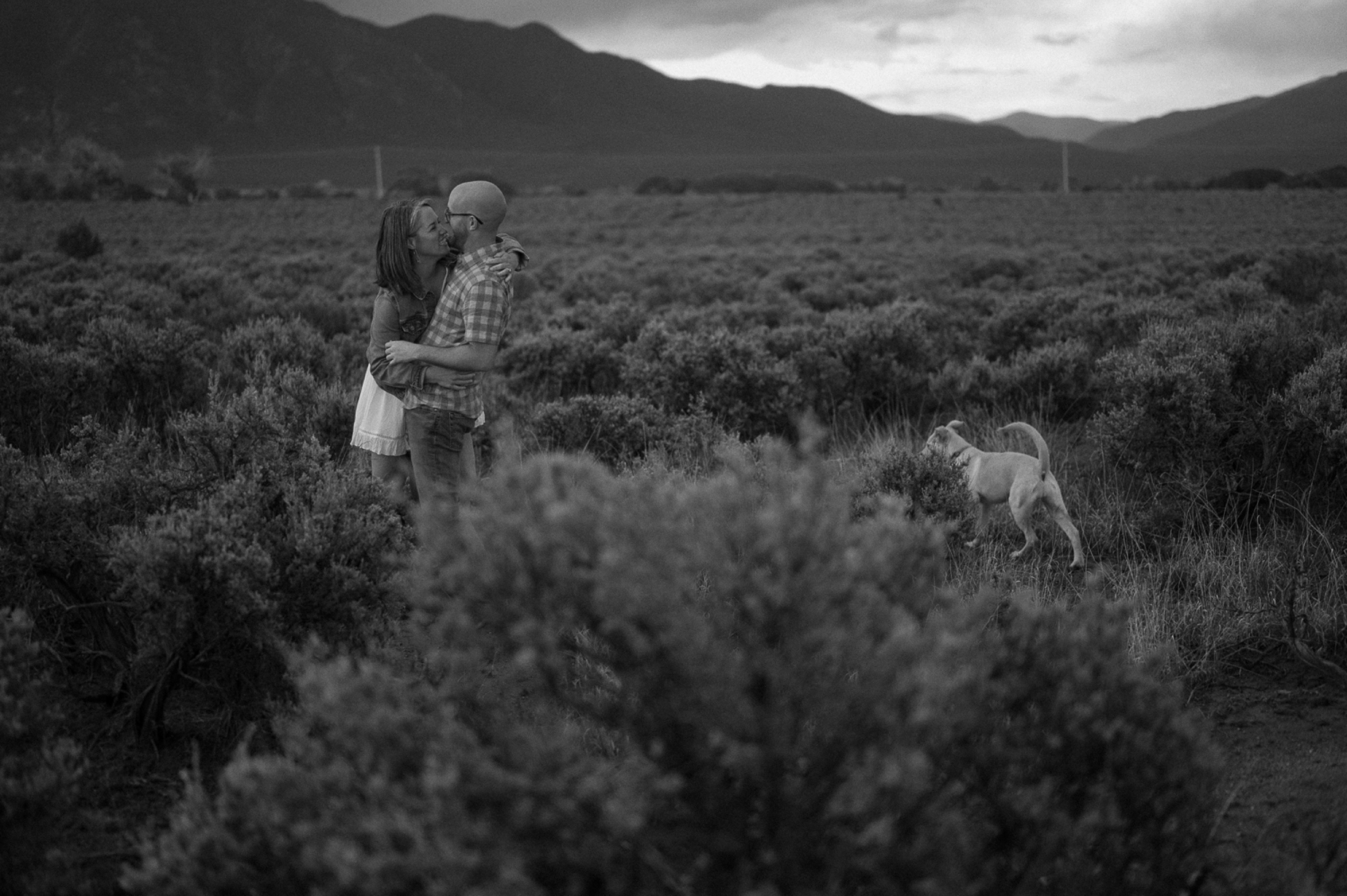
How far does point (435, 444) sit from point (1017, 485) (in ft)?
9.54

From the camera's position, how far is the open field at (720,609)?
175 cm

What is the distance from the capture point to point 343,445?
6.38m

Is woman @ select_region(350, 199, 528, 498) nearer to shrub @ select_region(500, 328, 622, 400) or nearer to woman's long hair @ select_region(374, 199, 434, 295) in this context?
woman's long hair @ select_region(374, 199, 434, 295)

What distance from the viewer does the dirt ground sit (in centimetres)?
230

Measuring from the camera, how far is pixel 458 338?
13.0 feet

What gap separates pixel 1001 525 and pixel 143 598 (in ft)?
14.0

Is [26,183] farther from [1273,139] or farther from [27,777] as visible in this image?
[1273,139]

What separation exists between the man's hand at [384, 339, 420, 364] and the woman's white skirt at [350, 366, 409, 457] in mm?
417

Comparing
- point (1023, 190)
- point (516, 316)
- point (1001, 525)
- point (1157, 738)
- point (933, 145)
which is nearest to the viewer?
point (1157, 738)

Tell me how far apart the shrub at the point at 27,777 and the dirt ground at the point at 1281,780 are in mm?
2883

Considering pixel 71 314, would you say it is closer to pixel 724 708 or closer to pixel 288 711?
pixel 288 711

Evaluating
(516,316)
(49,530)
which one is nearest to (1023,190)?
(516,316)

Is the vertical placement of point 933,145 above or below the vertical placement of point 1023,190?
above

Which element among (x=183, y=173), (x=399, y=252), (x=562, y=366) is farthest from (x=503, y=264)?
(x=183, y=173)
